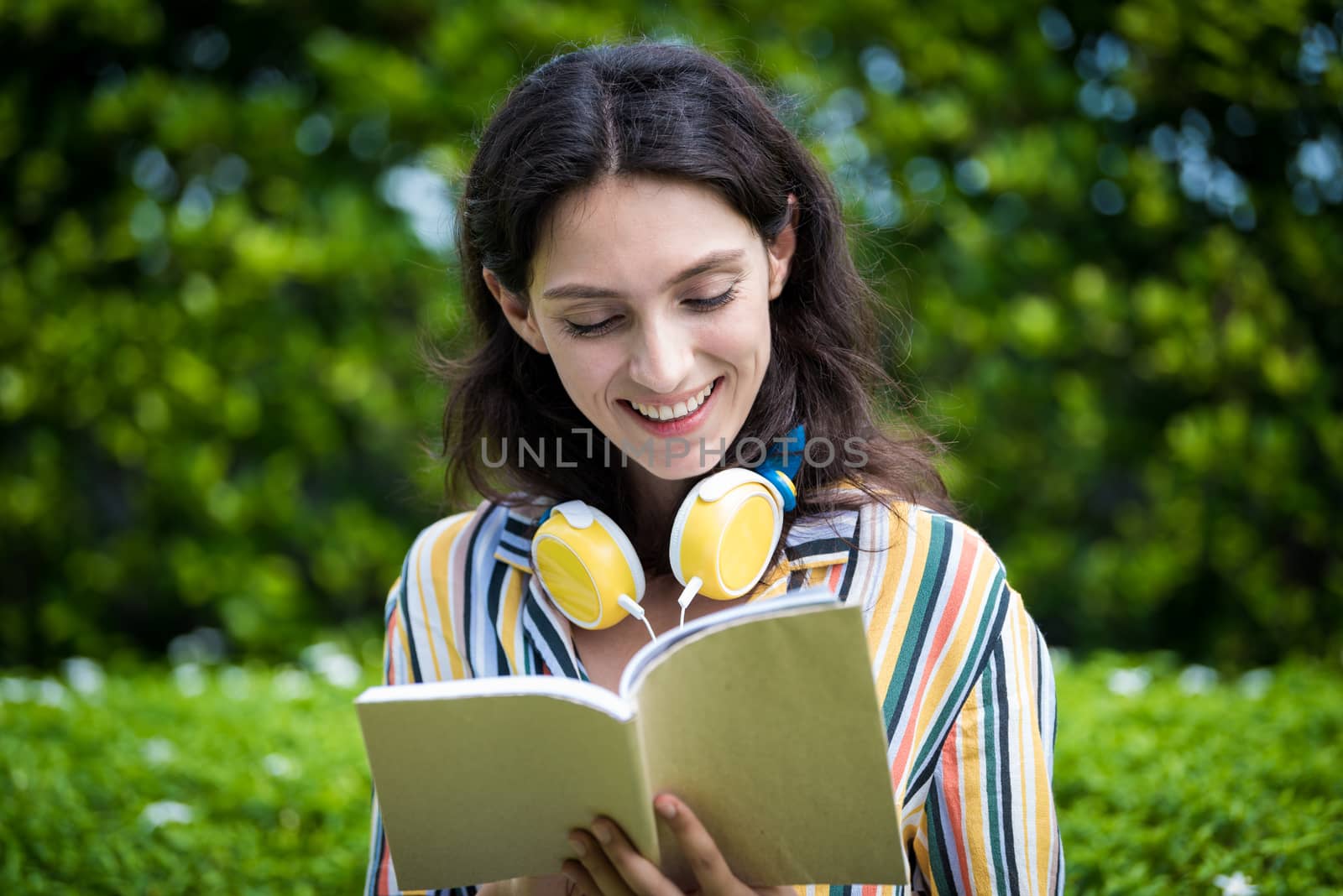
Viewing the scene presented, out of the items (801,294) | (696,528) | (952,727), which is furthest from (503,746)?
(801,294)

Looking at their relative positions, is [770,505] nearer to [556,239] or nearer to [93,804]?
[556,239]

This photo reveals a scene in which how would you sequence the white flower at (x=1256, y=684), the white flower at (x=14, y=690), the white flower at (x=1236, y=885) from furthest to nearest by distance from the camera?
the white flower at (x=14, y=690) < the white flower at (x=1256, y=684) < the white flower at (x=1236, y=885)

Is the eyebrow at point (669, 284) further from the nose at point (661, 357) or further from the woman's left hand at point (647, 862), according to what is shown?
the woman's left hand at point (647, 862)

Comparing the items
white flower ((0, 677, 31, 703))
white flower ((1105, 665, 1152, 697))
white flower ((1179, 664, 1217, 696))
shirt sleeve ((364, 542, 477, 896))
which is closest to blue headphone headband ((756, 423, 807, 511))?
shirt sleeve ((364, 542, 477, 896))

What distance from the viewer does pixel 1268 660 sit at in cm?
435

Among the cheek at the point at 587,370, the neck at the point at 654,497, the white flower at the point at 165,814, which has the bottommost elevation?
the white flower at the point at 165,814

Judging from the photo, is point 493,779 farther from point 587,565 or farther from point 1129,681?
point 1129,681

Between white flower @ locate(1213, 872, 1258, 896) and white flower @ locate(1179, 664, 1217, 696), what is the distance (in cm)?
123

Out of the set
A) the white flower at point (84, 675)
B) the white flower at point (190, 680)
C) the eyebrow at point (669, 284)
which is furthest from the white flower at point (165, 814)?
the eyebrow at point (669, 284)

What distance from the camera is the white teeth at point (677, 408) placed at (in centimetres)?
172

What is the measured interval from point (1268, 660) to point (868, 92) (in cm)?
255

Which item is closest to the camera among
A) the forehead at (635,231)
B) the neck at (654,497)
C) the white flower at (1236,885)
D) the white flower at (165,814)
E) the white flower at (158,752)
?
the forehead at (635,231)

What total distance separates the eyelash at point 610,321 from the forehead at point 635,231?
0.06 m

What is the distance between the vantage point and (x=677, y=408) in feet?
5.65
